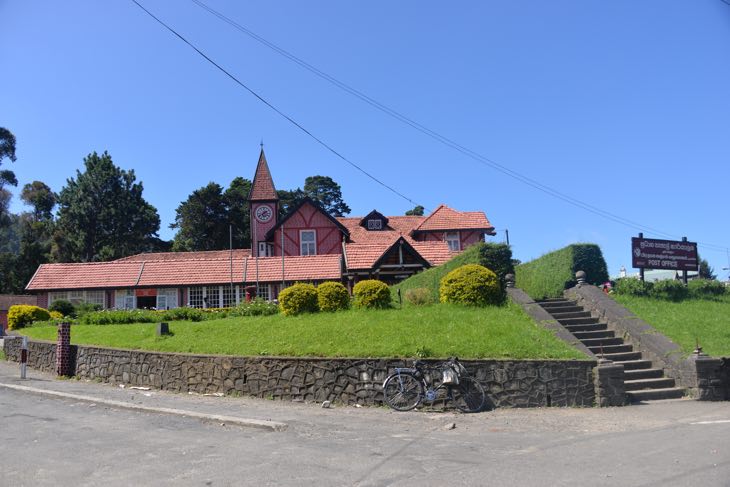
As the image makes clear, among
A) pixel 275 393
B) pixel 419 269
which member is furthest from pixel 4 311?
pixel 275 393

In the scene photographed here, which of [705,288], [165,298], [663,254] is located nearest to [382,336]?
[663,254]

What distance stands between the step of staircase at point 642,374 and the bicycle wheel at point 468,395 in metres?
3.86

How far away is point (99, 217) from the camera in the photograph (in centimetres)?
6131

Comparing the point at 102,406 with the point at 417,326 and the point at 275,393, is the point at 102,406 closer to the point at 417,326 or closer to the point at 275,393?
the point at 275,393

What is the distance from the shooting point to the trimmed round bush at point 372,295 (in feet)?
57.7

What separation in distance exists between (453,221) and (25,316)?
31.2 metres

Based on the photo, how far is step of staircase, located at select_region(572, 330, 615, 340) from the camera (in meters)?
15.3

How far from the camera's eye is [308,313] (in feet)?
59.7

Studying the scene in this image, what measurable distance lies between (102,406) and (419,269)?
22.7 meters

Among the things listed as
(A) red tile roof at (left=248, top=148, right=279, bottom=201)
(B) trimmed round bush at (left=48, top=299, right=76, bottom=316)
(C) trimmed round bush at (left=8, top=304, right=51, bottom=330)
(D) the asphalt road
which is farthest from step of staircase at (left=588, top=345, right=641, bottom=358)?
(A) red tile roof at (left=248, top=148, right=279, bottom=201)

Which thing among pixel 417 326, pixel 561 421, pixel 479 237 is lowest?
pixel 561 421

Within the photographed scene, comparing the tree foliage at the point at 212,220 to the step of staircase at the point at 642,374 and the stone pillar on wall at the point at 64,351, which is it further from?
the step of staircase at the point at 642,374

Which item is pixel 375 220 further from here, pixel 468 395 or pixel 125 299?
pixel 468 395

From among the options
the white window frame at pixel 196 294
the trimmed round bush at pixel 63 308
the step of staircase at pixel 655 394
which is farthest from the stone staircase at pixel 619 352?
the trimmed round bush at pixel 63 308
